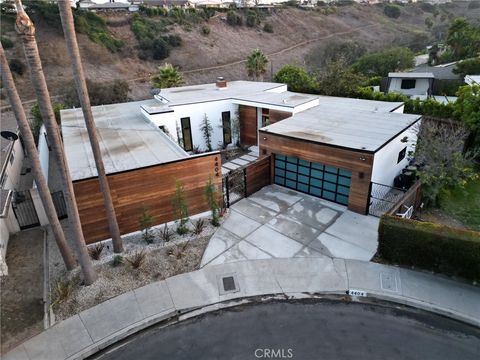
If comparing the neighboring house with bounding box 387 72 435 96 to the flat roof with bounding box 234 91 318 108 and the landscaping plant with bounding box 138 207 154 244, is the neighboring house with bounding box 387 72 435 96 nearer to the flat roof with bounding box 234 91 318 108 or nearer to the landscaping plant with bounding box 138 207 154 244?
the flat roof with bounding box 234 91 318 108

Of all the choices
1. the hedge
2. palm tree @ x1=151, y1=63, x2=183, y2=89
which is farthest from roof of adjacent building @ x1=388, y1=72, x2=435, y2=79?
the hedge

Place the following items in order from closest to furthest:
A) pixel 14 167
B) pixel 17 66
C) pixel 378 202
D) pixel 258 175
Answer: pixel 378 202
pixel 258 175
pixel 14 167
pixel 17 66

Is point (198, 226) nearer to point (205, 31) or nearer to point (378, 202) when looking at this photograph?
point (378, 202)

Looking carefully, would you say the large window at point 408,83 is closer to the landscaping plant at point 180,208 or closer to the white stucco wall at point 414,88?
the white stucco wall at point 414,88

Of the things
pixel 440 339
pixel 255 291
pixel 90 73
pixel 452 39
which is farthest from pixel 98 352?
pixel 452 39

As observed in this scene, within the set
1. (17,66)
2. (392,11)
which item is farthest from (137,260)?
(392,11)
